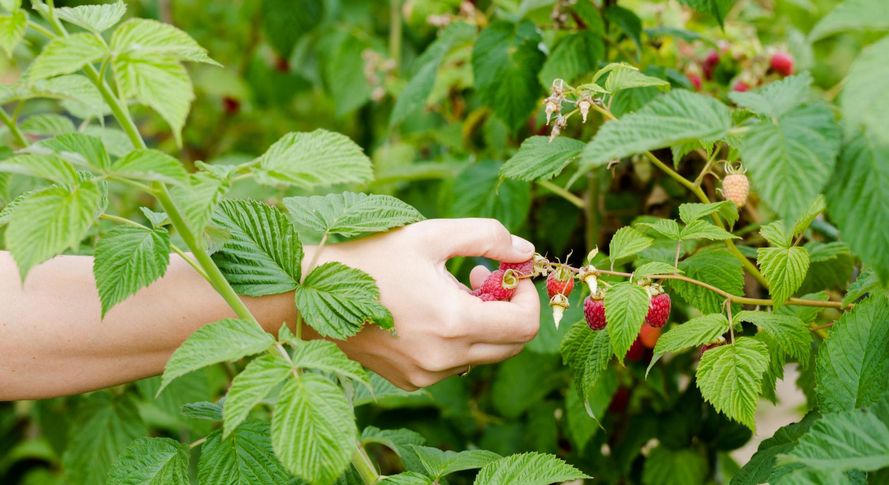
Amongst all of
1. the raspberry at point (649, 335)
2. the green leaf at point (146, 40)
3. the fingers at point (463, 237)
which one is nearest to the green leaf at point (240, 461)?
the fingers at point (463, 237)

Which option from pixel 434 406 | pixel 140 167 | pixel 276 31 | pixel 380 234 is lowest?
pixel 434 406

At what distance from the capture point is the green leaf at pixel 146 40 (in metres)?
0.62

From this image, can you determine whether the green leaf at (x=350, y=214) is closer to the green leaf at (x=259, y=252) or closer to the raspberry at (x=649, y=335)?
the green leaf at (x=259, y=252)

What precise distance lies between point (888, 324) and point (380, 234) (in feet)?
1.47

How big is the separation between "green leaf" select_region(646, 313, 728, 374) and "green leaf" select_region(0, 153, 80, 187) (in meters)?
0.48

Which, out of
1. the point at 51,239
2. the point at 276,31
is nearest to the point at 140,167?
the point at 51,239

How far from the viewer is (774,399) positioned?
849 mm

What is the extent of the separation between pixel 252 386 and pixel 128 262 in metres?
0.17

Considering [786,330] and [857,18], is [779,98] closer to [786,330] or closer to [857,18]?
[857,18]

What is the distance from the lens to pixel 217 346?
2.14ft

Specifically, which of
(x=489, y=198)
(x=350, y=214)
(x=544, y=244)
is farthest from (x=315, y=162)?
(x=544, y=244)

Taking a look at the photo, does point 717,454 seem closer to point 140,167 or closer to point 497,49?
point 497,49

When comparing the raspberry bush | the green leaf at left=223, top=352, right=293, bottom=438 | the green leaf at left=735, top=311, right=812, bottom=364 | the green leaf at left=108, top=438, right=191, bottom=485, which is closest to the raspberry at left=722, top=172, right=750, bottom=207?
the raspberry bush

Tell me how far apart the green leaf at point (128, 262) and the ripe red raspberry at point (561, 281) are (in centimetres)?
34
